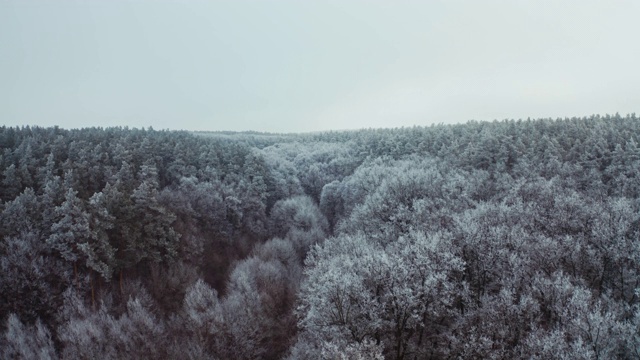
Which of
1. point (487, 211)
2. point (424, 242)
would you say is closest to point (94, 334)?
point (424, 242)

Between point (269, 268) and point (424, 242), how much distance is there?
23.0 m

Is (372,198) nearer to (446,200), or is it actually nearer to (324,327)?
(446,200)

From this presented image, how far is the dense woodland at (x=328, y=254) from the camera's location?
23.0 m

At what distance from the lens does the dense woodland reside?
23.0 meters

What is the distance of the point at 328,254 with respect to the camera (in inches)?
1437

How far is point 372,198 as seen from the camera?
50750mm

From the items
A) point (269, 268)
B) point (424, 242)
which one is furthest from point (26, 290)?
point (424, 242)

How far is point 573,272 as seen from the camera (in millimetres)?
28156

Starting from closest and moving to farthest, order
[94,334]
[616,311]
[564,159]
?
[616,311] < [94,334] < [564,159]

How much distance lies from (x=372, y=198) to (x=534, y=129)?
3689 cm

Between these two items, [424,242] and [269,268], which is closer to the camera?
[424,242]

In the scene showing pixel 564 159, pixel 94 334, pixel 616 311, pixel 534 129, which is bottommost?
pixel 94 334

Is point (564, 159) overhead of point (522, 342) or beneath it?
overhead

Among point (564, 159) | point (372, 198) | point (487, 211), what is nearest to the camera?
point (487, 211)
